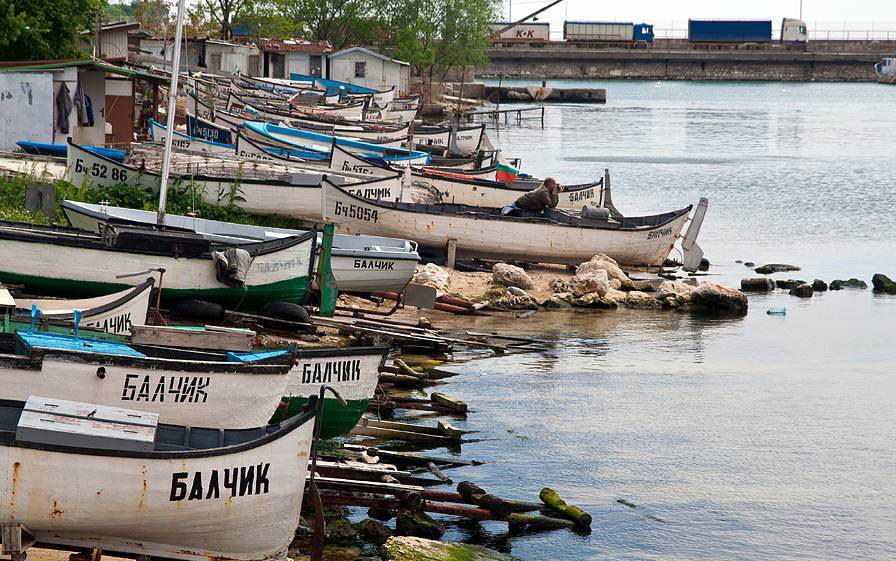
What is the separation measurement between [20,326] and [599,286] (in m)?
15.7

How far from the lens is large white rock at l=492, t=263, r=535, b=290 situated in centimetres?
2623

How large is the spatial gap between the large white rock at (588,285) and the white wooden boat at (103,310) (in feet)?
42.7

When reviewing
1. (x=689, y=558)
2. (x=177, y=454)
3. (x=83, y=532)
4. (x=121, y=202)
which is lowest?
(x=689, y=558)

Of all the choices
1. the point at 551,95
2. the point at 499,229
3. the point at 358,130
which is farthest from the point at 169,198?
the point at 551,95

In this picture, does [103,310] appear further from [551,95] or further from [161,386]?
[551,95]

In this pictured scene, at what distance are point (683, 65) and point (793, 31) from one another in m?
21.7

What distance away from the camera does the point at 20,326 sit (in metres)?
13.0

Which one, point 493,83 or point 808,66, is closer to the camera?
point 493,83

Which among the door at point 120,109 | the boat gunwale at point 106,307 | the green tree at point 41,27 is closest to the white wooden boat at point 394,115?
the green tree at point 41,27

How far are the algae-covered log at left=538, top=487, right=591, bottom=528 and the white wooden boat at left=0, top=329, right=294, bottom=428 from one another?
136 inches

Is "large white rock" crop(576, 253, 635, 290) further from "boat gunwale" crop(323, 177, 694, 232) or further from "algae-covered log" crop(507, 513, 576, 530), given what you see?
"algae-covered log" crop(507, 513, 576, 530)

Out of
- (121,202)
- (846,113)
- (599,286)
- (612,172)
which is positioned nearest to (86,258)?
(121,202)

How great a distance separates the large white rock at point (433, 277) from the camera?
24.9 meters

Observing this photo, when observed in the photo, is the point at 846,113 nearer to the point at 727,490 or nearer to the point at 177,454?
the point at 727,490
